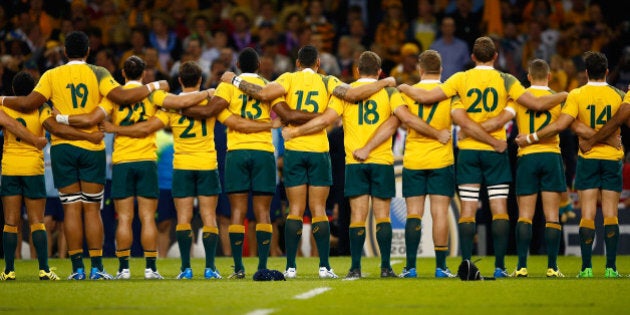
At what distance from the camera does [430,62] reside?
44.8 feet

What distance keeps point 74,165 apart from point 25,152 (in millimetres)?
706

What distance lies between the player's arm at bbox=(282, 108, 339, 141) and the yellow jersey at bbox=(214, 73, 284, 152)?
31cm

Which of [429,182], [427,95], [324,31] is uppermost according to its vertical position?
[324,31]

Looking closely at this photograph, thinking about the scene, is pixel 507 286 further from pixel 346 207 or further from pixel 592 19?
pixel 592 19

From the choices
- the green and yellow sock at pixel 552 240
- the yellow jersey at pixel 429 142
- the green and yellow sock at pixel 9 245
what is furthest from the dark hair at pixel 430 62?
the green and yellow sock at pixel 9 245

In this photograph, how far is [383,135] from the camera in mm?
13656

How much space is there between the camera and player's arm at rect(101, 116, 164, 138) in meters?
13.9

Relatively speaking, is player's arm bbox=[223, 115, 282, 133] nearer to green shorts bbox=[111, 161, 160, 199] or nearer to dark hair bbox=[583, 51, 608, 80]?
green shorts bbox=[111, 161, 160, 199]

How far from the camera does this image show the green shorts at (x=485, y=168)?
44.1ft

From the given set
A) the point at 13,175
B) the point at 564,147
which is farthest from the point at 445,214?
the point at 564,147

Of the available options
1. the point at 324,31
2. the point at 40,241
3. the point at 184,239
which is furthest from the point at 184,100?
the point at 324,31

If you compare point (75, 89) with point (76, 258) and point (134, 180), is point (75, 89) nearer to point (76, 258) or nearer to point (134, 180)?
point (134, 180)

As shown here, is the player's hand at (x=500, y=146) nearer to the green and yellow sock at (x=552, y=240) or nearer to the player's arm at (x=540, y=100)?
the player's arm at (x=540, y=100)

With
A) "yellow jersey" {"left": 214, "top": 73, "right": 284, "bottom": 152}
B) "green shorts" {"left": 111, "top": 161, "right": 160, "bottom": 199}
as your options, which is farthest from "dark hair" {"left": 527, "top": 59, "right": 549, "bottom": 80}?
"green shorts" {"left": 111, "top": 161, "right": 160, "bottom": 199}
